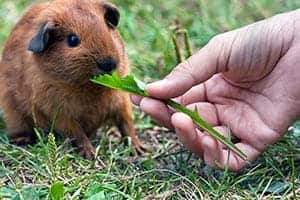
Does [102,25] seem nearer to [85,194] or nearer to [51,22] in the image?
[51,22]

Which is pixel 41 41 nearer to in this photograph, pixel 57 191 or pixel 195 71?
pixel 195 71

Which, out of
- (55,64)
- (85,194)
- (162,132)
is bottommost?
(162,132)

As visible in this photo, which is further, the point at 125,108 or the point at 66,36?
the point at 125,108

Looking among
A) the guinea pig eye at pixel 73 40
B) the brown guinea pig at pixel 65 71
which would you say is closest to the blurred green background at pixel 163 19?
the brown guinea pig at pixel 65 71

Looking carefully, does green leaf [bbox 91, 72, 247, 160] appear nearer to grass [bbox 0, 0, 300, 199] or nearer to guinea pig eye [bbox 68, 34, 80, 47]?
grass [bbox 0, 0, 300, 199]

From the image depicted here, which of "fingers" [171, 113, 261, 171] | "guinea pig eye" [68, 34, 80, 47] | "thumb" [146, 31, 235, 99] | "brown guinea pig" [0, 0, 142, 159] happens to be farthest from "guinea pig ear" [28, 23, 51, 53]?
"fingers" [171, 113, 261, 171]

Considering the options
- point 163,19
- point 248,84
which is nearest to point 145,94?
point 248,84

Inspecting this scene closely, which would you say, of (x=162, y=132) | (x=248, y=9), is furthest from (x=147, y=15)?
(x=162, y=132)
